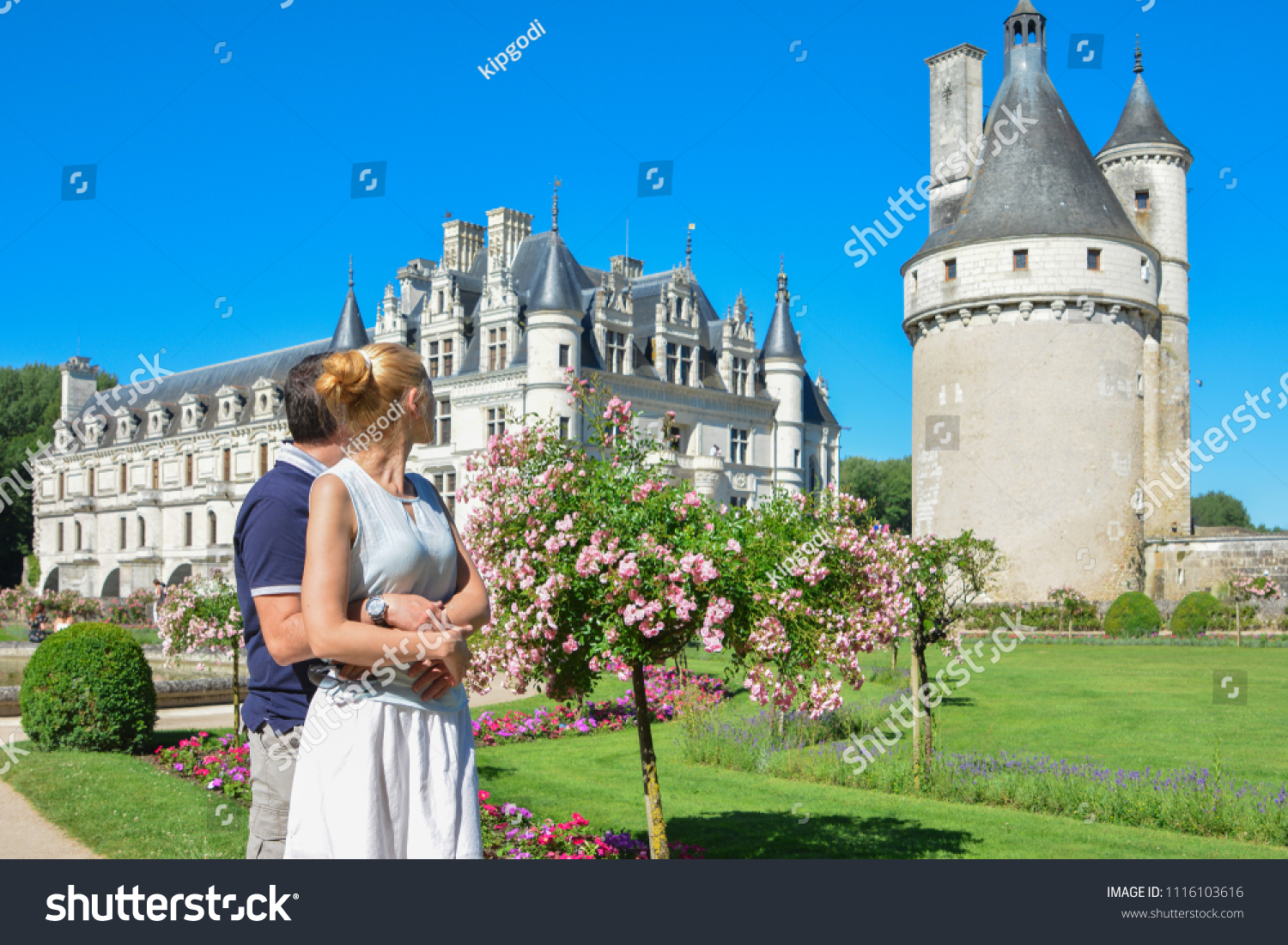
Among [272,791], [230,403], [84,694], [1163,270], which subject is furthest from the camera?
[230,403]

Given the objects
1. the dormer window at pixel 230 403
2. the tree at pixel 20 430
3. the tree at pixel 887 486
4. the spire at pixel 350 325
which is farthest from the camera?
the tree at pixel 887 486

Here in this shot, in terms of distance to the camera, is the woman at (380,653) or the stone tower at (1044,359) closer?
the woman at (380,653)

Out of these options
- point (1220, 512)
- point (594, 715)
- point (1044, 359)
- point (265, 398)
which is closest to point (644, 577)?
point (594, 715)

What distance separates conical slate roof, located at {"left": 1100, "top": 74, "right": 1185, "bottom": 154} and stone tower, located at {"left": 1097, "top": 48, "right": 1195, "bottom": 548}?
3 centimetres

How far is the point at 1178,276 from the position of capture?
36344 millimetres

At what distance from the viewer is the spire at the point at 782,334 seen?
134ft

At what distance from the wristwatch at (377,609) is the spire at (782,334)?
126 feet

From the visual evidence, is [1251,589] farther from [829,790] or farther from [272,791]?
[272,791]

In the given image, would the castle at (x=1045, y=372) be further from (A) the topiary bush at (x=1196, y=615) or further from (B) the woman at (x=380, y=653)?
(B) the woman at (x=380, y=653)

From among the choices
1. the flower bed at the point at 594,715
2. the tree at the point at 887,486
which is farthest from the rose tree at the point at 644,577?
the tree at the point at 887,486

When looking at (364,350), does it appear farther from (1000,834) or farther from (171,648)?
(171,648)

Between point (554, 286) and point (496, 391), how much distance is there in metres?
3.73

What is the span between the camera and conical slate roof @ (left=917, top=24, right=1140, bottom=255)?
32.7 metres

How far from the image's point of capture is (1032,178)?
33.2 metres
